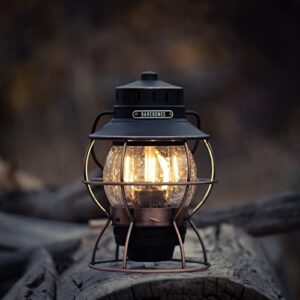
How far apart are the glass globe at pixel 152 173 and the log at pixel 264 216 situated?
1.87 meters

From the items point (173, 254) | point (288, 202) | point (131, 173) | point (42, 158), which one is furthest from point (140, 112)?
point (42, 158)

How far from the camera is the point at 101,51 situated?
15.2 m

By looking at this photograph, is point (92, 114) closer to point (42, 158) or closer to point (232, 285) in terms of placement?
point (42, 158)

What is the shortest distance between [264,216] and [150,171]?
208 cm

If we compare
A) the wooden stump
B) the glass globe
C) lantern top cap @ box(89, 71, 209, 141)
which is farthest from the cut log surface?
lantern top cap @ box(89, 71, 209, 141)

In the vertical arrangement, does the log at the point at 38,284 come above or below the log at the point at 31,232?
below

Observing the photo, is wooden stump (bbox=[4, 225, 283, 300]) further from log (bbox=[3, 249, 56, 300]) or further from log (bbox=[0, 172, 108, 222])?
log (bbox=[0, 172, 108, 222])

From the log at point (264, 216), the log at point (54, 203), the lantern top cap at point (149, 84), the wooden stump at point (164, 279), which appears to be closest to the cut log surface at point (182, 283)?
the wooden stump at point (164, 279)

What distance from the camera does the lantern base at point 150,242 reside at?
4.86 m

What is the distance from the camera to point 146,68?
14750 millimetres

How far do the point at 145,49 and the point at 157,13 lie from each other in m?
0.47

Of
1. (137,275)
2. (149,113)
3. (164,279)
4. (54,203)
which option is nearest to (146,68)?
(54,203)

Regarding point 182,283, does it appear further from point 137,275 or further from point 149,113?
point 149,113

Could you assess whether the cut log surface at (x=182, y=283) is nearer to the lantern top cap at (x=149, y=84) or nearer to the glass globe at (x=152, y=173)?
the glass globe at (x=152, y=173)
